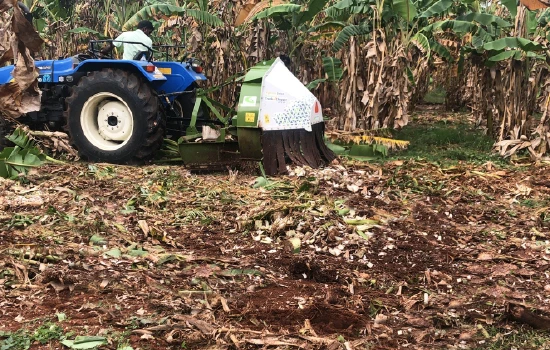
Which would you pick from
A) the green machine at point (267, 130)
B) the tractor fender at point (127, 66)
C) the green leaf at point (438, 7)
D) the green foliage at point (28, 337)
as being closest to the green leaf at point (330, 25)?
the green leaf at point (438, 7)

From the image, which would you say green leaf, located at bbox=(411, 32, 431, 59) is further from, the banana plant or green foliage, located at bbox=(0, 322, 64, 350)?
green foliage, located at bbox=(0, 322, 64, 350)

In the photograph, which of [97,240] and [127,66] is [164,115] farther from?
[97,240]

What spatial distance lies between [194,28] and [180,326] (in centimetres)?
886

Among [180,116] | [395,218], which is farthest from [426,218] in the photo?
[180,116]

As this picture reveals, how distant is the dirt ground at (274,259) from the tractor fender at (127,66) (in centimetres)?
123

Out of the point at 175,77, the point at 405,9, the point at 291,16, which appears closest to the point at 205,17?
the point at 291,16

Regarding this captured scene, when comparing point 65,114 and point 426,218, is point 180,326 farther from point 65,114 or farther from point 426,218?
point 65,114

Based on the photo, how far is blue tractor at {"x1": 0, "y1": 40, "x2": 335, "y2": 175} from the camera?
6824mm

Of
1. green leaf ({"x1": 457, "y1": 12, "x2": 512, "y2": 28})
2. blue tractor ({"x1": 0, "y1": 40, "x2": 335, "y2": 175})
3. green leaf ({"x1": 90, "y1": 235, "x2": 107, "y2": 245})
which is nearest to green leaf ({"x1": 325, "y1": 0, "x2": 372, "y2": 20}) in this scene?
green leaf ({"x1": 457, "y1": 12, "x2": 512, "y2": 28})

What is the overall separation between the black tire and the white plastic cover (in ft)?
4.67

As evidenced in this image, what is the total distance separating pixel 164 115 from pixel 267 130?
4.90ft

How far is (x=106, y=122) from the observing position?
7.66 metres

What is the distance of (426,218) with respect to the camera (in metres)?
5.51

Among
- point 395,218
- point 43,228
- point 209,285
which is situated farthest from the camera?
point 395,218
